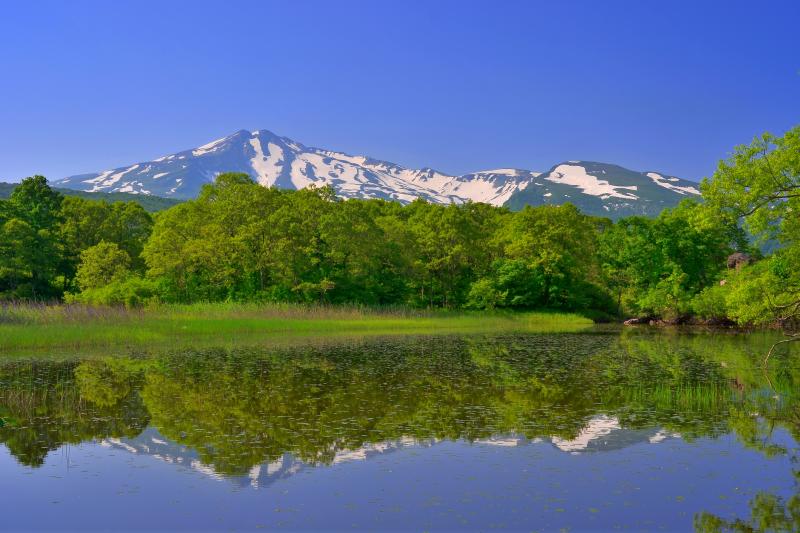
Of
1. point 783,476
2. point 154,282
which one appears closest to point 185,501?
point 783,476

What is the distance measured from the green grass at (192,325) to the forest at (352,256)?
8731mm

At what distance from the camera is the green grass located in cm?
3528

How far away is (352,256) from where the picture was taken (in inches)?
2677

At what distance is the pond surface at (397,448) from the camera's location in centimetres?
1038

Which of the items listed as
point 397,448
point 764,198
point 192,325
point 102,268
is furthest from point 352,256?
point 397,448

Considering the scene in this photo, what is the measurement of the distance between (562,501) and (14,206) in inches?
3001

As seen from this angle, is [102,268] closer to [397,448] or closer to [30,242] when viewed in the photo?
[30,242]

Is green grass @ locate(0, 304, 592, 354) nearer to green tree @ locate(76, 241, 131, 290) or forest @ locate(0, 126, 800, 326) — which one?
forest @ locate(0, 126, 800, 326)

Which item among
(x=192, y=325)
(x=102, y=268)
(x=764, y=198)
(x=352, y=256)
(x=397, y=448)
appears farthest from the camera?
(x=352, y=256)

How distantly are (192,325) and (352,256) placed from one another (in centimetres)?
2648

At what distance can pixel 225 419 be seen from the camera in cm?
1736

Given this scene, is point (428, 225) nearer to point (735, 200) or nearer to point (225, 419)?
point (735, 200)

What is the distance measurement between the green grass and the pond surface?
8.10m

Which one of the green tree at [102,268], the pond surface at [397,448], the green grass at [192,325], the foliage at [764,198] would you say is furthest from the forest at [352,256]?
the pond surface at [397,448]
